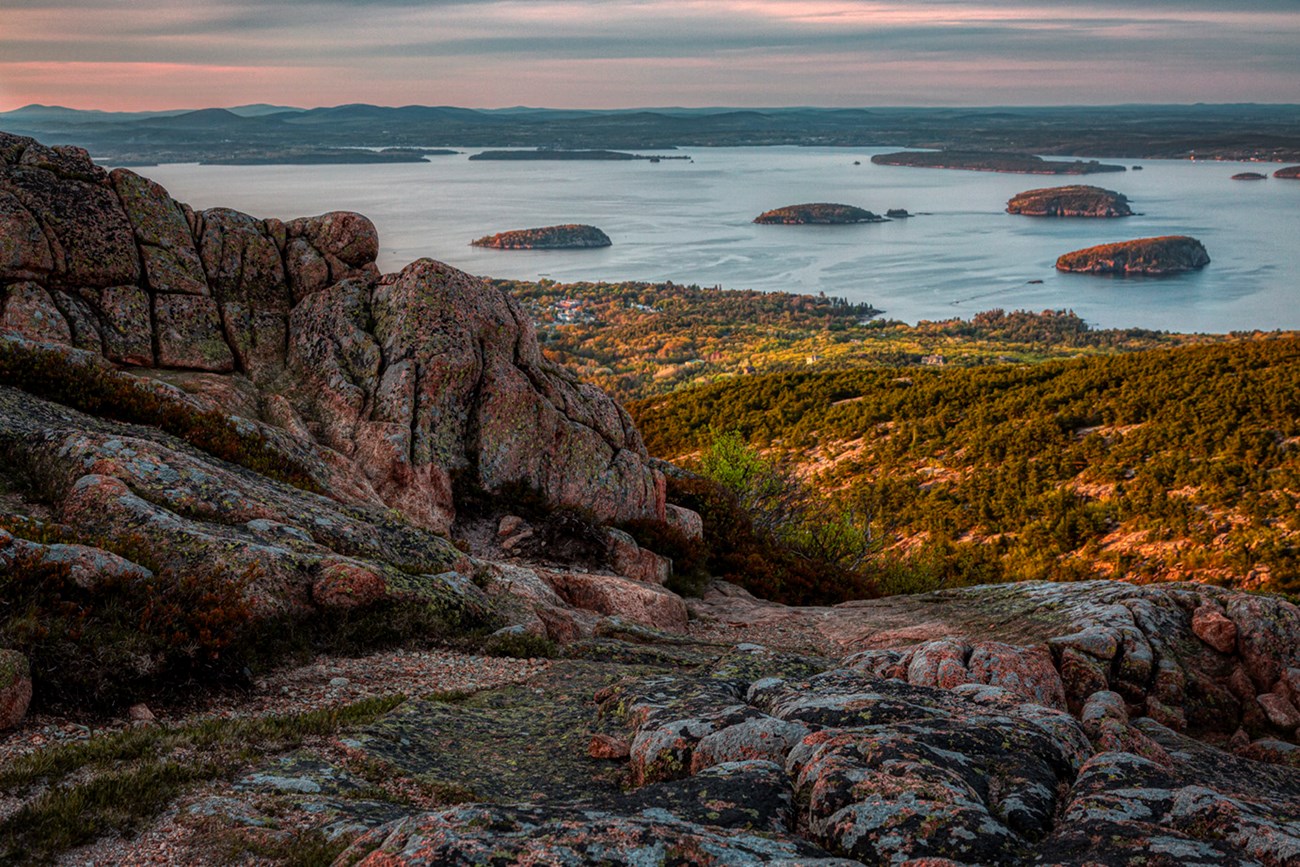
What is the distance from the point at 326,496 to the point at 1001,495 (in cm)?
3518

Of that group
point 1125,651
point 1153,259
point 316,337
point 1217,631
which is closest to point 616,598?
point 1125,651

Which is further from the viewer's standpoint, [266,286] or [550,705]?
[266,286]

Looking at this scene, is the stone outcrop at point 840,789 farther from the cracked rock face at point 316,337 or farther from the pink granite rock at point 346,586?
the cracked rock face at point 316,337

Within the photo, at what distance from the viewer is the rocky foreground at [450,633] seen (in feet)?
18.4

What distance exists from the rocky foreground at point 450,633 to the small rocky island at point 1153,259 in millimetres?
208397

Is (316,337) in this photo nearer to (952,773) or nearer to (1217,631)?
(952,773)

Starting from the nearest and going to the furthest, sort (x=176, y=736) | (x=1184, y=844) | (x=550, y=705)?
(x=1184, y=844) < (x=176, y=736) < (x=550, y=705)

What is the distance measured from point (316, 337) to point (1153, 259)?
217 m

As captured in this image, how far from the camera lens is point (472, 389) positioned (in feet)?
62.8

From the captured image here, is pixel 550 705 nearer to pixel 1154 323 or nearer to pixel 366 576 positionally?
pixel 366 576

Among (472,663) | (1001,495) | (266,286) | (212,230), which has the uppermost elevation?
(212,230)

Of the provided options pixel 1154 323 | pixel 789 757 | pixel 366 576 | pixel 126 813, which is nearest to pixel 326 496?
pixel 366 576

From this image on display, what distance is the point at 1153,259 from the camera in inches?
7628

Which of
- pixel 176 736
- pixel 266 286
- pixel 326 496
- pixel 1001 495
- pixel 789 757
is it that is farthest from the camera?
pixel 1001 495
